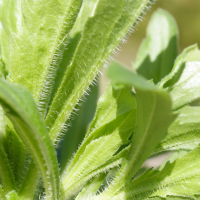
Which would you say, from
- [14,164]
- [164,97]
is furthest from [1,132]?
[164,97]

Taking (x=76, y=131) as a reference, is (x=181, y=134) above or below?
above

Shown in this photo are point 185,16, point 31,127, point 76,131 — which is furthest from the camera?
point 185,16

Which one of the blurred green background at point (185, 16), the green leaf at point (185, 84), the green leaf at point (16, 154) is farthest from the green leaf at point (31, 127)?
the blurred green background at point (185, 16)

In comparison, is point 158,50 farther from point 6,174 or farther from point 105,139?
point 6,174

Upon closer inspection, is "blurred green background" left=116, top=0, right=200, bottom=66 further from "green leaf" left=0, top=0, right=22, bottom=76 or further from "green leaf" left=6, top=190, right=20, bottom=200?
"green leaf" left=6, top=190, right=20, bottom=200

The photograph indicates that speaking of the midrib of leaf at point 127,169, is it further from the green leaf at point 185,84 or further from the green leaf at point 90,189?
the green leaf at point 185,84

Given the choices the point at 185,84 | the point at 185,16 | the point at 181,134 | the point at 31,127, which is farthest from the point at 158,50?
the point at 185,16
